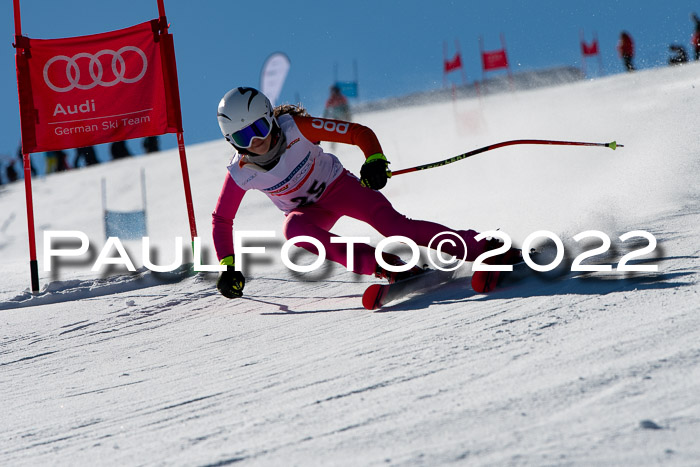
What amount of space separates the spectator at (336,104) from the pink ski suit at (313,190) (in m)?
10.4

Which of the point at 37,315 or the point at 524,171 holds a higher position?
the point at 524,171

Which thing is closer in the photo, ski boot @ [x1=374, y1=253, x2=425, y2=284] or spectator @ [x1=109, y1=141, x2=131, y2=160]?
ski boot @ [x1=374, y1=253, x2=425, y2=284]

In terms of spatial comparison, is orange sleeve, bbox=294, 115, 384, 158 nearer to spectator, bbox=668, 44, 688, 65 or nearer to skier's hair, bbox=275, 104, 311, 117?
skier's hair, bbox=275, 104, 311, 117

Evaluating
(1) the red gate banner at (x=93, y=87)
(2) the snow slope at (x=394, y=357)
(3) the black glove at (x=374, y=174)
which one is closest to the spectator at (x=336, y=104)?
(2) the snow slope at (x=394, y=357)

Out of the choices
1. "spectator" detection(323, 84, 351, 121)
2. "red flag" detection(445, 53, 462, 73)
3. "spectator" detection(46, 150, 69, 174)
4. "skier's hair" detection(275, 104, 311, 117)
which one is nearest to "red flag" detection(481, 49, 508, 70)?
"red flag" detection(445, 53, 462, 73)

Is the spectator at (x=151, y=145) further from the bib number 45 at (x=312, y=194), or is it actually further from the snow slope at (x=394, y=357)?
the bib number 45 at (x=312, y=194)

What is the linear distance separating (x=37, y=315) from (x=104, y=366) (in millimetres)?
1897

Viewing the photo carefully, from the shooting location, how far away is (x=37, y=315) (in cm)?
498

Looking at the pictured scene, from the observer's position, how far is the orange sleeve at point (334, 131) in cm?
395

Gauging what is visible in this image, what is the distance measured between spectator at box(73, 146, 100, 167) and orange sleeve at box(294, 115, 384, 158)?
1548 cm

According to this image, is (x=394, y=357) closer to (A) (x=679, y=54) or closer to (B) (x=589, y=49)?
(A) (x=679, y=54)

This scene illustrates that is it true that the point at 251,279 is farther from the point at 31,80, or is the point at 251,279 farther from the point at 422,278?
the point at 31,80

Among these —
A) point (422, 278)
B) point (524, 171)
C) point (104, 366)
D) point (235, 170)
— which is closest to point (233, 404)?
point (104, 366)

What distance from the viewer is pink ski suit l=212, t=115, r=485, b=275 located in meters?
3.87
